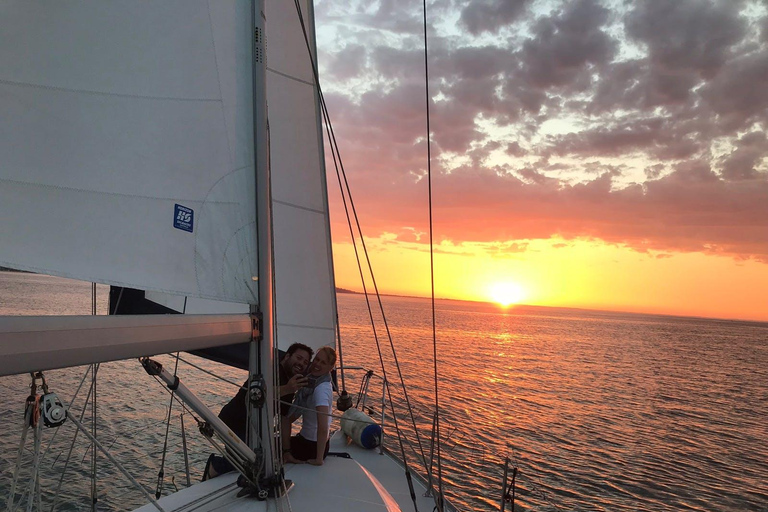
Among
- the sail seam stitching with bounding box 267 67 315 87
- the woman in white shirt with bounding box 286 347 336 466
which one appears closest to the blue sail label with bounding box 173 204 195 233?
the woman in white shirt with bounding box 286 347 336 466

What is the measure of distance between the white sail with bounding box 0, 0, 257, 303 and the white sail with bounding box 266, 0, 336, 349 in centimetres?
258

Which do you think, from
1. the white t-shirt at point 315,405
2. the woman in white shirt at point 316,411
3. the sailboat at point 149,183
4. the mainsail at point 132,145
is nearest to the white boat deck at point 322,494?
the sailboat at point 149,183

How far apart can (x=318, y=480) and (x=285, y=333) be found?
209 centimetres

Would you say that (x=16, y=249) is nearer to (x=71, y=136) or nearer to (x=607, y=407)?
(x=71, y=136)

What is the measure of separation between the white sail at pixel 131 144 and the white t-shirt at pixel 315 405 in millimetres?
1691

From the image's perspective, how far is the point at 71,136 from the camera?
2.76 m

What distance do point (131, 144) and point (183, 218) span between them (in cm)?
53

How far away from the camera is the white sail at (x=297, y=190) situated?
6121 millimetres

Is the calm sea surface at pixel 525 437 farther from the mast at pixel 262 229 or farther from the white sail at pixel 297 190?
the white sail at pixel 297 190

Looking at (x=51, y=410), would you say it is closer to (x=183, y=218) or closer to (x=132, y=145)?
(x=183, y=218)

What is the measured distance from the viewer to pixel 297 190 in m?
6.41

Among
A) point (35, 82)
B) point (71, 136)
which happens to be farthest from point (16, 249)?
point (35, 82)

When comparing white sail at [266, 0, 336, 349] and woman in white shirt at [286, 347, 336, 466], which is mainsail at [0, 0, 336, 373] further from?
white sail at [266, 0, 336, 349]

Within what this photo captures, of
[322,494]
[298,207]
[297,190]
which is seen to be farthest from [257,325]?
[297,190]
